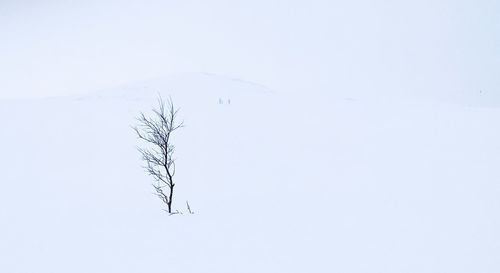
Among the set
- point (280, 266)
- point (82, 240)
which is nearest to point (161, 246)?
point (82, 240)

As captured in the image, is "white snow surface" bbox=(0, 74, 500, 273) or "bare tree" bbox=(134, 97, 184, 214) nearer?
"white snow surface" bbox=(0, 74, 500, 273)

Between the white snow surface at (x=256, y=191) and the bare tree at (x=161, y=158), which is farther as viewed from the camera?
the bare tree at (x=161, y=158)

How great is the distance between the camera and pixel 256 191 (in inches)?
555

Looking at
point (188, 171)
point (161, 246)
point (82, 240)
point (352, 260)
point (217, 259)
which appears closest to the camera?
point (352, 260)

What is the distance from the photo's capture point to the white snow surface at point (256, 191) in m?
8.80

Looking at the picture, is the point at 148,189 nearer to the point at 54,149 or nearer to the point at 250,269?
the point at 54,149

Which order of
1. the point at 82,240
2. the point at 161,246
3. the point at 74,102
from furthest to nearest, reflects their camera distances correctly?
the point at 74,102
the point at 82,240
the point at 161,246

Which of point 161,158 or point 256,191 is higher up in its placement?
point 161,158

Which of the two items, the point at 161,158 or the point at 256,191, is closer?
the point at 256,191

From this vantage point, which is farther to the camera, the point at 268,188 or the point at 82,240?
the point at 268,188

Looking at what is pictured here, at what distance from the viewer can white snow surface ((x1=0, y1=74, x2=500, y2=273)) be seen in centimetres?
880

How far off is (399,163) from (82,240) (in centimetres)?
1165

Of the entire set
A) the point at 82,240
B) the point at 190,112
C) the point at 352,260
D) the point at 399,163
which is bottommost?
the point at 82,240

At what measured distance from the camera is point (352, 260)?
26.6 feet
